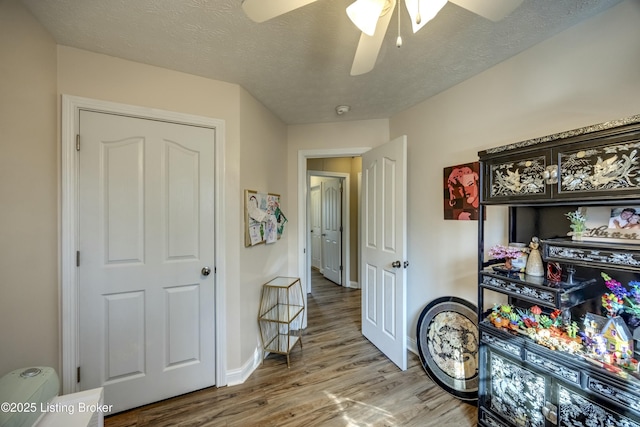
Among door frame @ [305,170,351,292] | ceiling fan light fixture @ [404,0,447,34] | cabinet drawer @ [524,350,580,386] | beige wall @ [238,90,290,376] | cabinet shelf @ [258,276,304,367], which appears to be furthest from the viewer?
door frame @ [305,170,351,292]

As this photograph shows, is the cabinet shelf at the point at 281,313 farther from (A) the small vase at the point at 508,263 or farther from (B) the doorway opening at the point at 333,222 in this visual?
(B) the doorway opening at the point at 333,222

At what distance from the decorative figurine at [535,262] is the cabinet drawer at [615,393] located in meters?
0.46

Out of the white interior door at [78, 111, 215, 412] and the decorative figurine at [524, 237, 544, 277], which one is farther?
the white interior door at [78, 111, 215, 412]

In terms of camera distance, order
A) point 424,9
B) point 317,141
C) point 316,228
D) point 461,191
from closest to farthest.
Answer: point 424,9
point 461,191
point 317,141
point 316,228

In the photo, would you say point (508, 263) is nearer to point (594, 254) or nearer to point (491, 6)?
point (594, 254)

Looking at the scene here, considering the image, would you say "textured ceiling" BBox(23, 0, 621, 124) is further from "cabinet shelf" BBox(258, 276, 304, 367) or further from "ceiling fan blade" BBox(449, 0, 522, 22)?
"cabinet shelf" BBox(258, 276, 304, 367)

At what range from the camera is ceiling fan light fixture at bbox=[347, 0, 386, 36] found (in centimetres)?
81

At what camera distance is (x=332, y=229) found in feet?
15.4

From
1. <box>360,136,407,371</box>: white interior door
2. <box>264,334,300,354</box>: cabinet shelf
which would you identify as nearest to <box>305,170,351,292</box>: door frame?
<box>360,136,407,371</box>: white interior door

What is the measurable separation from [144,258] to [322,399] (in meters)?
1.58

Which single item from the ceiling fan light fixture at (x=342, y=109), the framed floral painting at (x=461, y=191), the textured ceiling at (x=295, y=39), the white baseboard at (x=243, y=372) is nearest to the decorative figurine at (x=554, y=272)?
the framed floral painting at (x=461, y=191)

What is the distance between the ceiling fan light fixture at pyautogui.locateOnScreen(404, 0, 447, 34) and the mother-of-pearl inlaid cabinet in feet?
2.66

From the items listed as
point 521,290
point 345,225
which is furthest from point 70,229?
point 345,225

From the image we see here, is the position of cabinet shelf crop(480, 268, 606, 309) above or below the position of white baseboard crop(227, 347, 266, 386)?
above
